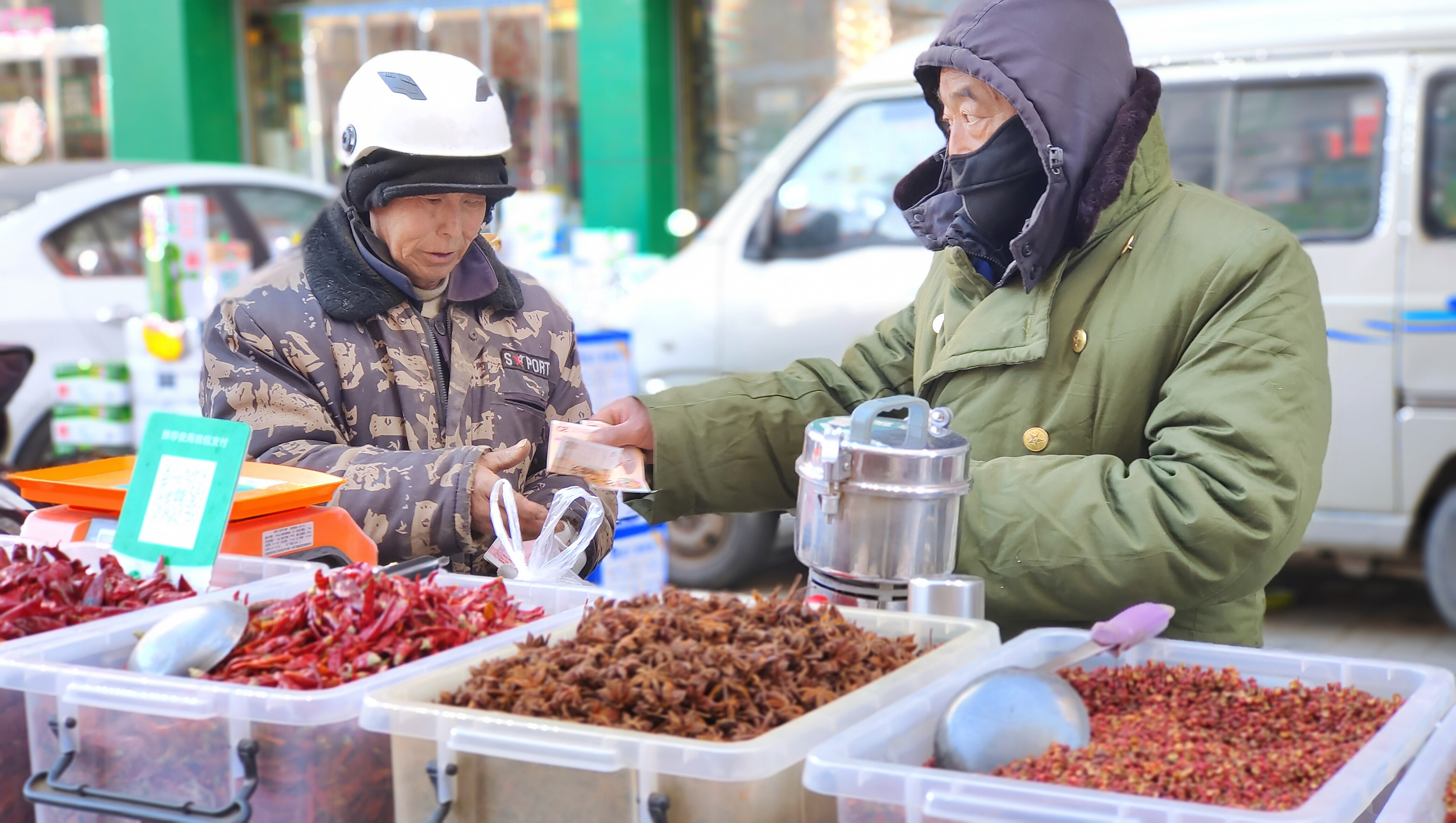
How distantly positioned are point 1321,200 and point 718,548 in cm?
296

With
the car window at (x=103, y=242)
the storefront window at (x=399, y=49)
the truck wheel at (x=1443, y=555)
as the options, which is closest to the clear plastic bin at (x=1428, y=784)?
the truck wheel at (x=1443, y=555)

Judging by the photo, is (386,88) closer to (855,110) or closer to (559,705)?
(559,705)

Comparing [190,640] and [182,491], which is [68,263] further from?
[190,640]

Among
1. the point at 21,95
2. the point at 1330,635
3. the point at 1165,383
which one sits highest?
the point at 21,95

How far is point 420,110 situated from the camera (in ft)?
7.97

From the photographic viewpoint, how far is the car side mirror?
6.03m

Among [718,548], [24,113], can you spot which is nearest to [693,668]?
[718,548]

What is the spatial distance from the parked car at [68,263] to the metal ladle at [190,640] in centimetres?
545

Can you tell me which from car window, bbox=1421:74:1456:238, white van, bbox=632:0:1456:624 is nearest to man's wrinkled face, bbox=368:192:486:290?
white van, bbox=632:0:1456:624

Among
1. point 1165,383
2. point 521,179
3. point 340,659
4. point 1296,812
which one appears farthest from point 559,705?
point 521,179

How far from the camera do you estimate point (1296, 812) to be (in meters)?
1.11

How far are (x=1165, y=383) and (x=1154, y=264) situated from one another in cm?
19

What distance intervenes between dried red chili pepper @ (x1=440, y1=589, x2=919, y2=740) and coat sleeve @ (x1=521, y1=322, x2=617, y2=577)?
886mm

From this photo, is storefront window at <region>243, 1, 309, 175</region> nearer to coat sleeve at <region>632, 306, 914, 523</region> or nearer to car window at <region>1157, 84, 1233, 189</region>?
car window at <region>1157, 84, 1233, 189</region>
